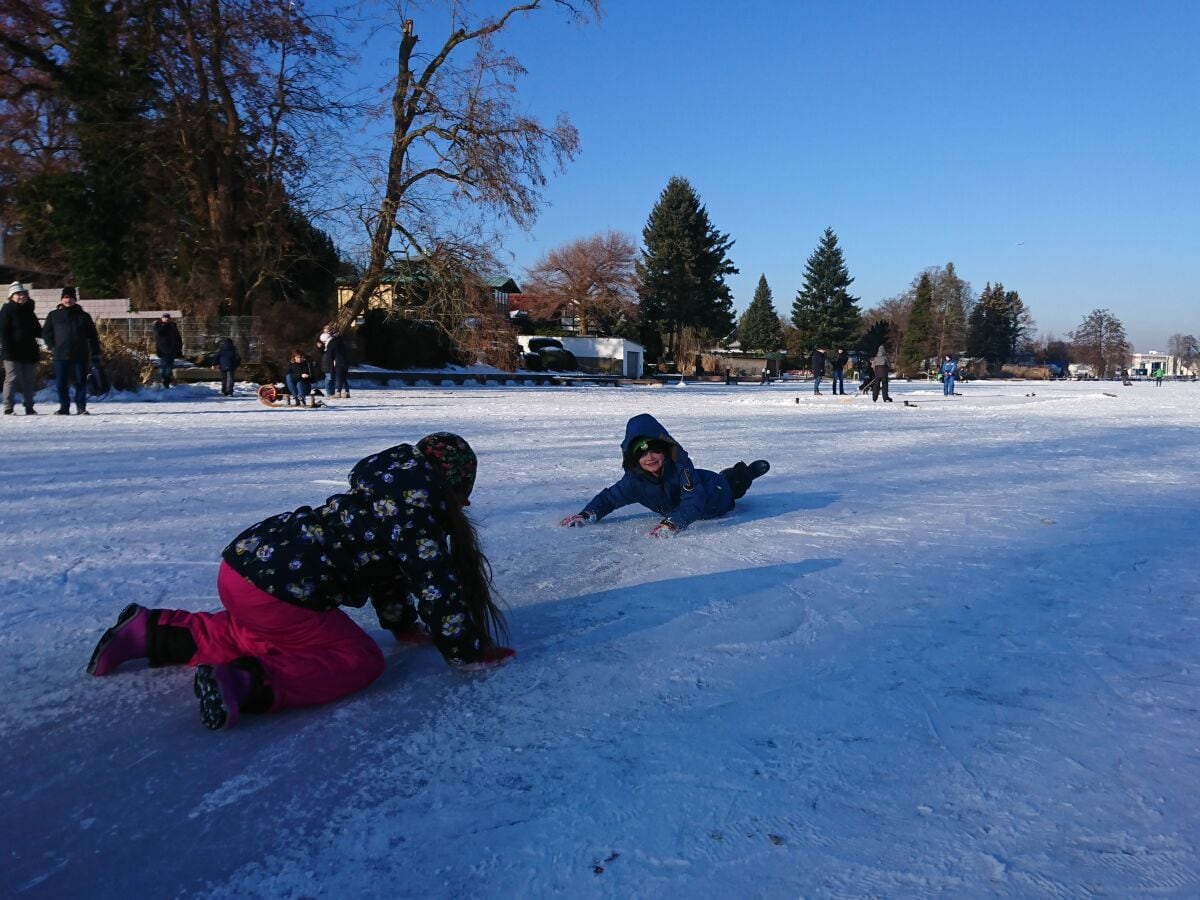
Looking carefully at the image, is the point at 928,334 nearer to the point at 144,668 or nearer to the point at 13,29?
the point at 13,29

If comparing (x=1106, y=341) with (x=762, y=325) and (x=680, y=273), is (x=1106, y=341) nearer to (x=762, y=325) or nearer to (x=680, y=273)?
(x=762, y=325)

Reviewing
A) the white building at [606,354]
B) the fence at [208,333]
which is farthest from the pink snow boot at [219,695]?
the white building at [606,354]

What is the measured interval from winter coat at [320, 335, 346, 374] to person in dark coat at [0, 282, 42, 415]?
7.55 meters

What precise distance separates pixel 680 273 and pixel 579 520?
54379 mm

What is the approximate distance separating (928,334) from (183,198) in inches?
2832

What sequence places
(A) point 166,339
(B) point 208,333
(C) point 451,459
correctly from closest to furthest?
(C) point 451,459 < (A) point 166,339 < (B) point 208,333

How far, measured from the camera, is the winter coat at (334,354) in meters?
18.5

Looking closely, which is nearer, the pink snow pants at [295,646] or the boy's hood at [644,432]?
the pink snow pants at [295,646]

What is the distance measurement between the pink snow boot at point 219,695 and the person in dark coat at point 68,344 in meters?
10.6

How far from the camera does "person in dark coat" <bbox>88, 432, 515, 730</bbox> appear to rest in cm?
254

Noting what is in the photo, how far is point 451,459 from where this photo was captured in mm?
2697

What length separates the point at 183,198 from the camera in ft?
79.7

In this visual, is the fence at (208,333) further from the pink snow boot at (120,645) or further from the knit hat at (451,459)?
the knit hat at (451,459)

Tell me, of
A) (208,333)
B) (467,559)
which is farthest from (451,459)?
(208,333)
